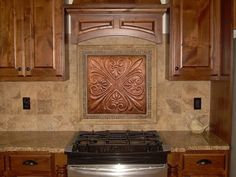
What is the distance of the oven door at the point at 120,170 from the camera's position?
7.25 ft

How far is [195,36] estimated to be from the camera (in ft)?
8.14

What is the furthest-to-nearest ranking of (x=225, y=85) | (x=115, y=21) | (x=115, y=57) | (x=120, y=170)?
1. (x=115, y=57)
2. (x=115, y=21)
3. (x=225, y=85)
4. (x=120, y=170)

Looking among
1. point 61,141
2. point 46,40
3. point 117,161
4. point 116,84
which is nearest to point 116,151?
point 117,161

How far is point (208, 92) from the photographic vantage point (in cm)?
285

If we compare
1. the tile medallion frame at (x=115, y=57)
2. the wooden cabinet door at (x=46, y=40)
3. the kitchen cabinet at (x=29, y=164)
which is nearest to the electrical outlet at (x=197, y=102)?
the tile medallion frame at (x=115, y=57)

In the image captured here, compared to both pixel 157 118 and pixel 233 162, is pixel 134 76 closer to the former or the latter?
pixel 157 118

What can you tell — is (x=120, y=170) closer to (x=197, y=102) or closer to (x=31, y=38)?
(x=197, y=102)

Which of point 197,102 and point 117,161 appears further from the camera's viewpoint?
point 197,102

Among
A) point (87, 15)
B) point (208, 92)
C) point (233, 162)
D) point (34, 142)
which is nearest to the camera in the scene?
point (233, 162)

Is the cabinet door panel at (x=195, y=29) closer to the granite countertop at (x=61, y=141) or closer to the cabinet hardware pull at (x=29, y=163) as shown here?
the granite countertop at (x=61, y=141)

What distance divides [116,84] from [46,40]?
30.8 inches

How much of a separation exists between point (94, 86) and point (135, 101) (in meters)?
0.42

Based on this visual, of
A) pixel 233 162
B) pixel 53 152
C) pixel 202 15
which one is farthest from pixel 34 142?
pixel 202 15

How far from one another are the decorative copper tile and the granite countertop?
0.36m
